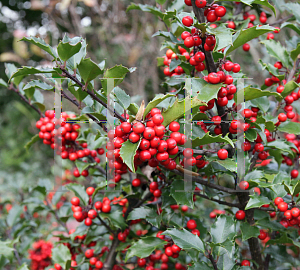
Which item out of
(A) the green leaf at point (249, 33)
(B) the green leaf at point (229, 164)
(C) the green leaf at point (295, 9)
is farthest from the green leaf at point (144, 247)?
(C) the green leaf at point (295, 9)

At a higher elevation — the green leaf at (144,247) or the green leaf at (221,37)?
the green leaf at (221,37)

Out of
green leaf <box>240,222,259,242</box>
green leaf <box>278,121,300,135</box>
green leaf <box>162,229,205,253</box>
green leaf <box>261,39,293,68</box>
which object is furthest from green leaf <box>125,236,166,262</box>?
green leaf <box>261,39,293,68</box>

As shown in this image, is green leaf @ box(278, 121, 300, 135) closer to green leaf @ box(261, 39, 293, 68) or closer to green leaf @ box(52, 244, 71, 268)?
green leaf @ box(261, 39, 293, 68)

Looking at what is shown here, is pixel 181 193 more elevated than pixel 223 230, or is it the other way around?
pixel 181 193

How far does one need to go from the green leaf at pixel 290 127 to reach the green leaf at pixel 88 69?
2.71ft

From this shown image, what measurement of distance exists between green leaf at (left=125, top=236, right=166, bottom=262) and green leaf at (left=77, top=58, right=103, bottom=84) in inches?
26.4

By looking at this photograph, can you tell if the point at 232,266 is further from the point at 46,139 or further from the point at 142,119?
the point at 46,139

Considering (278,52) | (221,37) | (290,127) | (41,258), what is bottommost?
(41,258)

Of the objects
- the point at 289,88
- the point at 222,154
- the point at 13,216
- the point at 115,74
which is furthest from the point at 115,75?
the point at 13,216

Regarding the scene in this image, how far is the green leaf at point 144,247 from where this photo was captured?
104cm

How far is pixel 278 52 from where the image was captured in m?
1.25

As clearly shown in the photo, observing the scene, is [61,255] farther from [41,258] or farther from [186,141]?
[186,141]

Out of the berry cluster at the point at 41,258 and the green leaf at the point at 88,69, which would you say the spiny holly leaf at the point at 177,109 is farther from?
the berry cluster at the point at 41,258

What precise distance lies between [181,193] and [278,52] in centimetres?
80
